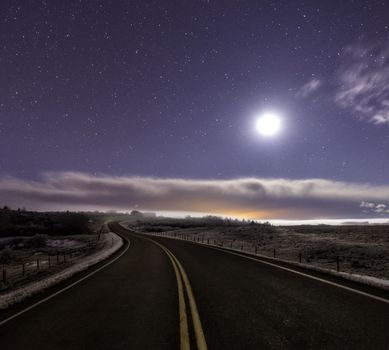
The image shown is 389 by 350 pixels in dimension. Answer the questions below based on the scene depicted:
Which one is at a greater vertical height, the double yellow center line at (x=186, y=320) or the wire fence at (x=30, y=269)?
the double yellow center line at (x=186, y=320)

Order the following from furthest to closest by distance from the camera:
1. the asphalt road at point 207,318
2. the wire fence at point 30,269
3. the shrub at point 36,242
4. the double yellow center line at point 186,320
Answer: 1. the shrub at point 36,242
2. the wire fence at point 30,269
3. the asphalt road at point 207,318
4. the double yellow center line at point 186,320

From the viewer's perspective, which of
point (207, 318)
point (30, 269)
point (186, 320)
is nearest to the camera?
point (186, 320)

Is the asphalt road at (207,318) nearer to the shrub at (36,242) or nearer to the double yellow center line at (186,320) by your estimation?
the double yellow center line at (186,320)

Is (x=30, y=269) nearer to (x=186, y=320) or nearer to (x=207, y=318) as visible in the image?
(x=186, y=320)

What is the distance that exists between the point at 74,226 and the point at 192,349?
393 feet

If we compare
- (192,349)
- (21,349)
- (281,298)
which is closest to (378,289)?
(281,298)

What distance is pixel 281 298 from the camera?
→ 8445mm

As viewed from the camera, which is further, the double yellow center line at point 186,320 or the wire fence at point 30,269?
the wire fence at point 30,269

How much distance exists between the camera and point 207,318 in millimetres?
6715

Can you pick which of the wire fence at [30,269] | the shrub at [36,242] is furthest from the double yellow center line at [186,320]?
the shrub at [36,242]

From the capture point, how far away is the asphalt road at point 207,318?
534 cm

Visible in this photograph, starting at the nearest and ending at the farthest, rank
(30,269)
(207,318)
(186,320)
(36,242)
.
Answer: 1. (186,320)
2. (207,318)
3. (30,269)
4. (36,242)

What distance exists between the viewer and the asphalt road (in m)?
5.34

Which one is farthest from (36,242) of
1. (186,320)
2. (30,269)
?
(186,320)
